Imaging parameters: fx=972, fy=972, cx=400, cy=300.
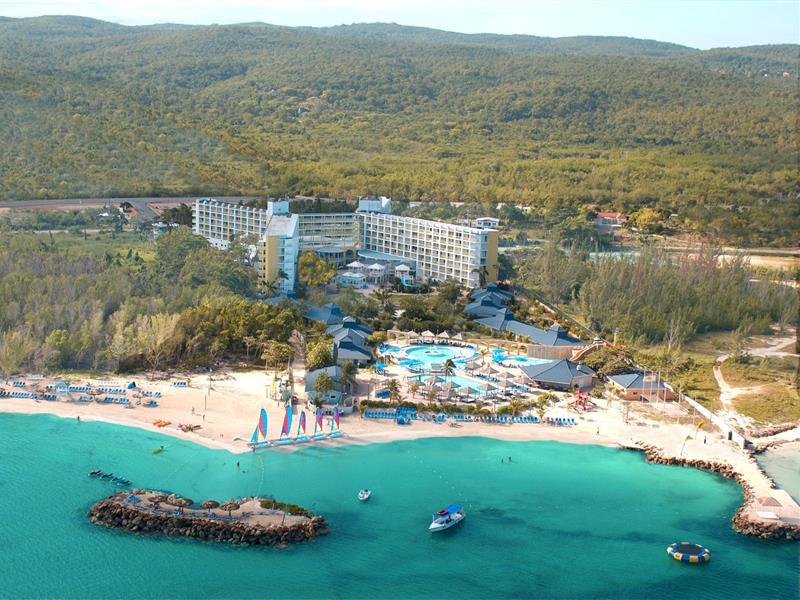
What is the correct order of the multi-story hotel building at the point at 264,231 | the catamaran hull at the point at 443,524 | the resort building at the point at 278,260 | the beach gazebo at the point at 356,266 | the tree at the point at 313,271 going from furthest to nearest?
the beach gazebo at the point at 356,266 → the tree at the point at 313,271 → the multi-story hotel building at the point at 264,231 → the resort building at the point at 278,260 → the catamaran hull at the point at 443,524

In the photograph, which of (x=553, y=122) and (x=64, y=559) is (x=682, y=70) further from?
(x=64, y=559)

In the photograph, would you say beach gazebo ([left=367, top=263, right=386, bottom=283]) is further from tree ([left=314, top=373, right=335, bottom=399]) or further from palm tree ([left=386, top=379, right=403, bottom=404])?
tree ([left=314, top=373, right=335, bottom=399])

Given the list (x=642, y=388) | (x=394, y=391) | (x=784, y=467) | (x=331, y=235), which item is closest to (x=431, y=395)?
(x=394, y=391)

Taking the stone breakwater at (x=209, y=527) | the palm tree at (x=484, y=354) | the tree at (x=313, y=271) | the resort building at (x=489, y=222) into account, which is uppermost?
the resort building at (x=489, y=222)

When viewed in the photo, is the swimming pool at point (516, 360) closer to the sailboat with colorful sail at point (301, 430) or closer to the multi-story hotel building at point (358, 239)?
the sailboat with colorful sail at point (301, 430)

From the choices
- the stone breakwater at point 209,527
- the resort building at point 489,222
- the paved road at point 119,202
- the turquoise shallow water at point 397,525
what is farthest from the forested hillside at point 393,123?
the stone breakwater at point 209,527

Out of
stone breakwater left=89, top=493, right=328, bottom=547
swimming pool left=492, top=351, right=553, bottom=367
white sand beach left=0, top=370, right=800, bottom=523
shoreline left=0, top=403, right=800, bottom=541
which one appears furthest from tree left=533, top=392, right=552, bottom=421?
stone breakwater left=89, top=493, right=328, bottom=547
